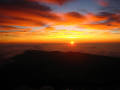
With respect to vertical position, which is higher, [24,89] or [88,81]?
[24,89]

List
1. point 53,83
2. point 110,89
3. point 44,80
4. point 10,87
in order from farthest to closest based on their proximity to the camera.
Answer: point 44,80 < point 53,83 < point 10,87 < point 110,89

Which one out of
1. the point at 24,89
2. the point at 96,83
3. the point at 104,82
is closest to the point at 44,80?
the point at 24,89

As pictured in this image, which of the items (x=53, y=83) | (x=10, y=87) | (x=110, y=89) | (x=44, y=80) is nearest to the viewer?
(x=110, y=89)

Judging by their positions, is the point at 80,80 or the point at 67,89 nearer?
the point at 67,89

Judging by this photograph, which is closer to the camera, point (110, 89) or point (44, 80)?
point (110, 89)

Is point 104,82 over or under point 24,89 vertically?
under

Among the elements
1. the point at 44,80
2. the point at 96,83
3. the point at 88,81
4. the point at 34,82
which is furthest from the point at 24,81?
the point at 96,83

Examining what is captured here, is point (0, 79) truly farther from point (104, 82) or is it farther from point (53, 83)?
point (104, 82)

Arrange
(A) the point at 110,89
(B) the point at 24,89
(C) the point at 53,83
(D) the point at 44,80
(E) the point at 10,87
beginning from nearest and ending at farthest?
1. (B) the point at 24,89
2. (A) the point at 110,89
3. (E) the point at 10,87
4. (C) the point at 53,83
5. (D) the point at 44,80

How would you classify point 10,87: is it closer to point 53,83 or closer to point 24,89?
point 24,89
